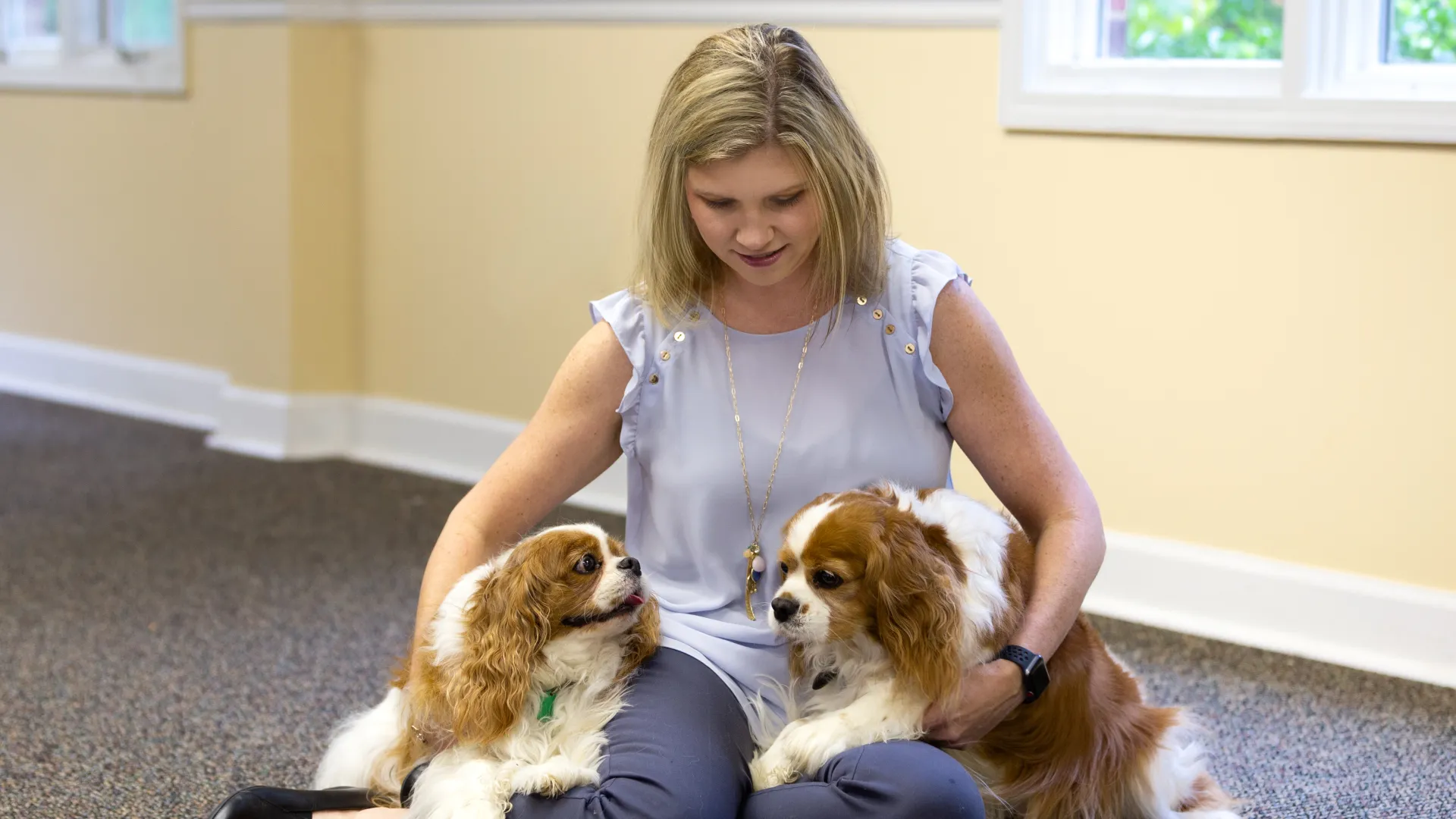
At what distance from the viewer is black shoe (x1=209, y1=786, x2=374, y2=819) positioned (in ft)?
5.59

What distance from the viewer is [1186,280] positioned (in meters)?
2.90

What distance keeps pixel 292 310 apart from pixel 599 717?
3.05 meters

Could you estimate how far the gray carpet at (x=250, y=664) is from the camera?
7.19ft

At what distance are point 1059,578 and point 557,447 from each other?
0.65m

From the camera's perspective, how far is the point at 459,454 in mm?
4227

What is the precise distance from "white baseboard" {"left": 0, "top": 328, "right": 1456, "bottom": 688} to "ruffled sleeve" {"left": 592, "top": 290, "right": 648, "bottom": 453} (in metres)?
1.57

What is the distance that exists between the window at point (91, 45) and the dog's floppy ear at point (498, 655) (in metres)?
3.52

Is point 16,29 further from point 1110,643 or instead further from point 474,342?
point 1110,643

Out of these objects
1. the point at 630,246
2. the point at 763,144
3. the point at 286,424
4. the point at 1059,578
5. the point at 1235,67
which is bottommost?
the point at 286,424

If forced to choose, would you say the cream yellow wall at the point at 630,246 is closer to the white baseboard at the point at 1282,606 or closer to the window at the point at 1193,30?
the white baseboard at the point at 1282,606

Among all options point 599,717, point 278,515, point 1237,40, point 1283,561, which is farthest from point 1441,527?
point 278,515

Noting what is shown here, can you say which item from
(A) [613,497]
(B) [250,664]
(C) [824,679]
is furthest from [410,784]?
(A) [613,497]

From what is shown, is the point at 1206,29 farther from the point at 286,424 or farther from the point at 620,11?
the point at 286,424

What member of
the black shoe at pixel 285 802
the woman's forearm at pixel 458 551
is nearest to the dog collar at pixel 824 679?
the woman's forearm at pixel 458 551
